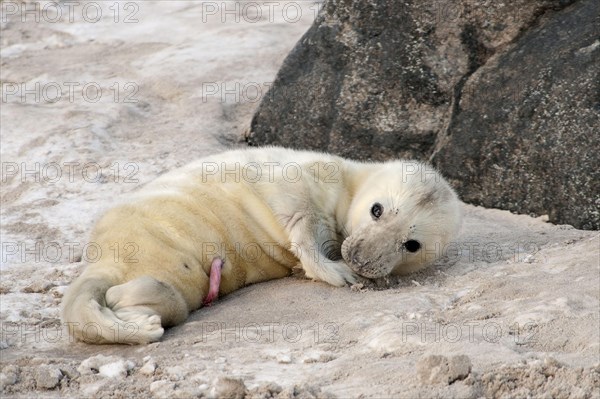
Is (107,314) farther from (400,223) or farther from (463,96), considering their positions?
(463,96)

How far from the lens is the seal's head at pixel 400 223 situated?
4.66m

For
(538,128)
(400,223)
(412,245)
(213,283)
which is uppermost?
(538,128)

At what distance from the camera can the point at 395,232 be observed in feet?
15.5

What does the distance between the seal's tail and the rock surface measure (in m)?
2.51

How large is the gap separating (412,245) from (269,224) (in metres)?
0.72

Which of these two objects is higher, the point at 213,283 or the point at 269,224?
the point at 269,224

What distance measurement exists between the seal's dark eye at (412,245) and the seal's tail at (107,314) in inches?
52.2

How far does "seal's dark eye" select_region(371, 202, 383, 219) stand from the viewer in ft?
15.8

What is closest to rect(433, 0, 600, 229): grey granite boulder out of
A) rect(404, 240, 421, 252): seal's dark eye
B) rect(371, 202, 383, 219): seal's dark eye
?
rect(404, 240, 421, 252): seal's dark eye

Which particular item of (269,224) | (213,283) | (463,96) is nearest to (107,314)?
(213,283)

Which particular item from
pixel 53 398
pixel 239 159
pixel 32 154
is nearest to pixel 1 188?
pixel 32 154

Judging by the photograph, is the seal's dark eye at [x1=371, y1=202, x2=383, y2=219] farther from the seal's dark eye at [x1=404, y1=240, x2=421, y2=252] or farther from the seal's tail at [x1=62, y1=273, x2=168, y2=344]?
the seal's tail at [x1=62, y1=273, x2=168, y2=344]

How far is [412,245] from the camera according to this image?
189 inches

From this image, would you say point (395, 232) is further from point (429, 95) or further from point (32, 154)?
point (32, 154)
